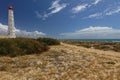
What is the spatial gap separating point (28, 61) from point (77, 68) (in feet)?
11.6

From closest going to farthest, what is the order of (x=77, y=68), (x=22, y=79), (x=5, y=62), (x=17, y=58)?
(x=22, y=79) → (x=77, y=68) → (x=5, y=62) → (x=17, y=58)

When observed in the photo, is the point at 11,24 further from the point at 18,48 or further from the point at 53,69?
the point at 53,69

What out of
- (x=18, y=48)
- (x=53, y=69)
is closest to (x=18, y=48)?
(x=18, y=48)

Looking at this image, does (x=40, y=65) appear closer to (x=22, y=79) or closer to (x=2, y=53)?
(x=22, y=79)

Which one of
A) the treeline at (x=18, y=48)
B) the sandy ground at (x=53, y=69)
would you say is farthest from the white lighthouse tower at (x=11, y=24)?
the sandy ground at (x=53, y=69)

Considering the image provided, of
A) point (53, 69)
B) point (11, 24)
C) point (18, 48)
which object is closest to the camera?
point (53, 69)

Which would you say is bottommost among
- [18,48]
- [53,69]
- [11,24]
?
[53,69]

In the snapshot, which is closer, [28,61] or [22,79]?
[22,79]

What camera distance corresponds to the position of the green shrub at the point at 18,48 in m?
14.8

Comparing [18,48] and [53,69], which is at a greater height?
[18,48]

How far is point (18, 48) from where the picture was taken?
1547 cm

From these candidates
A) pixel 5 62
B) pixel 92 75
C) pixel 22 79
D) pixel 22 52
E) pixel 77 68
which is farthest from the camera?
pixel 22 52

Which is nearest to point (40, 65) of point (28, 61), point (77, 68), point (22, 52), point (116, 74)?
point (28, 61)

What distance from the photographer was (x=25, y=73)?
10.8m
